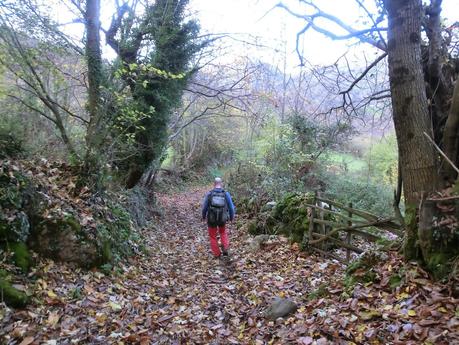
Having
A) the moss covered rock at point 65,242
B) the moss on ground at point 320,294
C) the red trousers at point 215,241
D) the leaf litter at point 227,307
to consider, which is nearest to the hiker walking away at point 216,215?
the red trousers at point 215,241

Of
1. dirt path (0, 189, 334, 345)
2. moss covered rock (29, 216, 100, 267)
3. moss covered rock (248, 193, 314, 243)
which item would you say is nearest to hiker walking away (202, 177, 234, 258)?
dirt path (0, 189, 334, 345)

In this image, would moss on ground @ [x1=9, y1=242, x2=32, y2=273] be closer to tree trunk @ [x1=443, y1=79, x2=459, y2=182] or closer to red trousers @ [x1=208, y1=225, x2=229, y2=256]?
red trousers @ [x1=208, y1=225, x2=229, y2=256]

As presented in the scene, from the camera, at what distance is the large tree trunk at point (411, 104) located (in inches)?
189

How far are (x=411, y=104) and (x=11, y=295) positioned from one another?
18.3 ft

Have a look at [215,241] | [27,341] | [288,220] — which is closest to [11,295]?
[27,341]

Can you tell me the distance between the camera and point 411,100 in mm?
4867

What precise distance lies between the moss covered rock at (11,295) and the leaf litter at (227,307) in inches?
4.4

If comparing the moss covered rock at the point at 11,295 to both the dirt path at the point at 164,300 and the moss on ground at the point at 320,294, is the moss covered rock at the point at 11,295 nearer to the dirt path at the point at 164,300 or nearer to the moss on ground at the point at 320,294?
the dirt path at the point at 164,300

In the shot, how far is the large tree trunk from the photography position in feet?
15.7

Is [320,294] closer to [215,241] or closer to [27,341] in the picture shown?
[27,341]

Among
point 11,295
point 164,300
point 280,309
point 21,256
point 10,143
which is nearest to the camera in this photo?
point 11,295

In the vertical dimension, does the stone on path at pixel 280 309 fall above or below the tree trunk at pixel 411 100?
below

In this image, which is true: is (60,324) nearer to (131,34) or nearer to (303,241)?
(303,241)

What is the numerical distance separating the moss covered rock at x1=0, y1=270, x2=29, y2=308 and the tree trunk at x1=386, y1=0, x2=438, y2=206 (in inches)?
201
